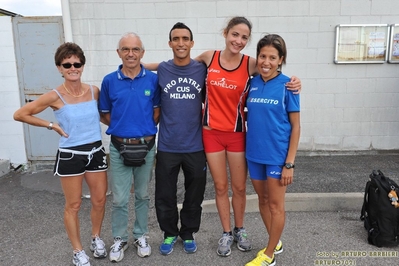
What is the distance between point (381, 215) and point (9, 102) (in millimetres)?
5692

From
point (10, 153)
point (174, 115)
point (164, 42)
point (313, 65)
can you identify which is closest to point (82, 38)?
point (164, 42)

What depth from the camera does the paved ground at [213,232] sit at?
3.12m

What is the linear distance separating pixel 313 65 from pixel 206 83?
3.46m

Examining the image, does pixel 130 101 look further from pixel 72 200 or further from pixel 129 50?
pixel 72 200

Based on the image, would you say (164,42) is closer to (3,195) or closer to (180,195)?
(180,195)

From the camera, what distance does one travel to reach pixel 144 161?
9.95 feet

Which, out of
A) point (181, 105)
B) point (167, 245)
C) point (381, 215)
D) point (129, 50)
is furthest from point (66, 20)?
point (381, 215)

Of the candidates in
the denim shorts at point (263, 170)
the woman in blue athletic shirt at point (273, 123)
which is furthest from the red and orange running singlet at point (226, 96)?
the denim shorts at point (263, 170)

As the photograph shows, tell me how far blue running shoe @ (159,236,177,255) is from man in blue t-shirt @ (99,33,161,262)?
125 millimetres

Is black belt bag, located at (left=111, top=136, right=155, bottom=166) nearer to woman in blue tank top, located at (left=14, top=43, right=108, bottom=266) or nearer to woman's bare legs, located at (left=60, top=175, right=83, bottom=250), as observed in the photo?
woman in blue tank top, located at (left=14, top=43, right=108, bottom=266)

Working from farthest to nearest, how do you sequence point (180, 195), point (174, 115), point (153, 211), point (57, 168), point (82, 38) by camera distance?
point (82, 38)
point (180, 195)
point (153, 211)
point (174, 115)
point (57, 168)

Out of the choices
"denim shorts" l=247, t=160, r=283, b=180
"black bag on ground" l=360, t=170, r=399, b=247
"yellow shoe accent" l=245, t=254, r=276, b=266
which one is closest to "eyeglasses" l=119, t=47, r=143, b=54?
"denim shorts" l=247, t=160, r=283, b=180

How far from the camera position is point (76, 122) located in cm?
281

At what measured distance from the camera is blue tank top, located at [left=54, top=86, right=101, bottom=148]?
2.80 m
